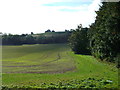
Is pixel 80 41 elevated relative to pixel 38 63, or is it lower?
elevated

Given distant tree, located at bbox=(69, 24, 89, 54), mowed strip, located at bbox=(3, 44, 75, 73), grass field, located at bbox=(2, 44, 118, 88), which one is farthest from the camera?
distant tree, located at bbox=(69, 24, 89, 54)

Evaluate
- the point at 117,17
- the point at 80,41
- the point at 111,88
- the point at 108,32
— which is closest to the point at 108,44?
the point at 108,32

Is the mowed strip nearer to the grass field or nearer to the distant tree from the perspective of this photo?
the grass field

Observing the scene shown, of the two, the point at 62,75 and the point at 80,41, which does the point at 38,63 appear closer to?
the point at 62,75

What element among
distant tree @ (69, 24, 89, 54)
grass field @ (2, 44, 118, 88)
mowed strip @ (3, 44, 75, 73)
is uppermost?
distant tree @ (69, 24, 89, 54)

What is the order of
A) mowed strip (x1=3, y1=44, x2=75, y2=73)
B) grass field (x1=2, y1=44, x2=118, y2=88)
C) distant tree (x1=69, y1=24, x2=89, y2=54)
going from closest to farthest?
1. grass field (x1=2, y1=44, x2=118, y2=88)
2. mowed strip (x1=3, y1=44, x2=75, y2=73)
3. distant tree (x1=69, y1=24, x2=89, y2=54)

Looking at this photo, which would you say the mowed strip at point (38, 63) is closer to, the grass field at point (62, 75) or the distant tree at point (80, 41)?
the grass field at point (62, 75)

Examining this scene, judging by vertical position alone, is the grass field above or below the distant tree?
below

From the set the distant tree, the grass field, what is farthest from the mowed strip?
the distant tree

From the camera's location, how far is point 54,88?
734 inches

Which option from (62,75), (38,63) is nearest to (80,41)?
(38,63)

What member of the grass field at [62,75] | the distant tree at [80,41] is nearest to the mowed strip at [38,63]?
the grass field at [62,75]

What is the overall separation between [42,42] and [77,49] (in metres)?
74.6

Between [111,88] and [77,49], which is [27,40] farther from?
[111,88]
